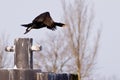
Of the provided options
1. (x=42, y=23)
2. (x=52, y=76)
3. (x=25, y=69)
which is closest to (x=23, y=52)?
(x=25, y=69)

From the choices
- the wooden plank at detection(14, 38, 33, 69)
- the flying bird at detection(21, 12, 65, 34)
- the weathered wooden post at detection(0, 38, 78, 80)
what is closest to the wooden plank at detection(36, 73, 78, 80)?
the weathered wooden post at detection(0, 38, 78, 80)

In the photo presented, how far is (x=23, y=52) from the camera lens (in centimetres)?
396

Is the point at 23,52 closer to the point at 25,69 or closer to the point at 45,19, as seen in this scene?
the point at 25,69

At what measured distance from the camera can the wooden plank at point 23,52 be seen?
13.0ft

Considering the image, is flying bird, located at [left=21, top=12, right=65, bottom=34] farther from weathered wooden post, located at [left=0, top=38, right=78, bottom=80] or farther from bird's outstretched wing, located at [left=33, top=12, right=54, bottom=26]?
weathered wooden post, located at [left=0, top=38, right=78, bottom=80]

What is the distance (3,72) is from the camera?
3846 millimetres

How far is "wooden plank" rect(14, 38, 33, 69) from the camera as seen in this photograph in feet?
13.0

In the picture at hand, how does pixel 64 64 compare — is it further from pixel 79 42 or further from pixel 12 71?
pixel 12 71

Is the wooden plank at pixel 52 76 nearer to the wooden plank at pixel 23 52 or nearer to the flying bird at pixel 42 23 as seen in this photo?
the wooden plank at pixel 23 52

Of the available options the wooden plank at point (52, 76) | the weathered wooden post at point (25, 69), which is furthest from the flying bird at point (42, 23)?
the wooden plank at point (52, 76)

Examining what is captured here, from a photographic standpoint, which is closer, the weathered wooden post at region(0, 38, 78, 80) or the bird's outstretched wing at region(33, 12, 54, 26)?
the weathered wooden post at region(0, 38, 78, 80)

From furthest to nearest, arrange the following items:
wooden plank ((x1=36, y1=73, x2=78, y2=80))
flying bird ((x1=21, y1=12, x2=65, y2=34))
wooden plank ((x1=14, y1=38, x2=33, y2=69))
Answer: flying bird ((x1=21, y1=12, x2=65, y2=34))
wooden plank ((x1=14, y1=38, x2=33, y2=69))
wooden plank ((x1=36, y1=73, x2=78, y2=80))

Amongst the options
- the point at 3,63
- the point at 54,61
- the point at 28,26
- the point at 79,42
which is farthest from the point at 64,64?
the point at 28,26

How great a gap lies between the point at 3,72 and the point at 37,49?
33 centimetres
